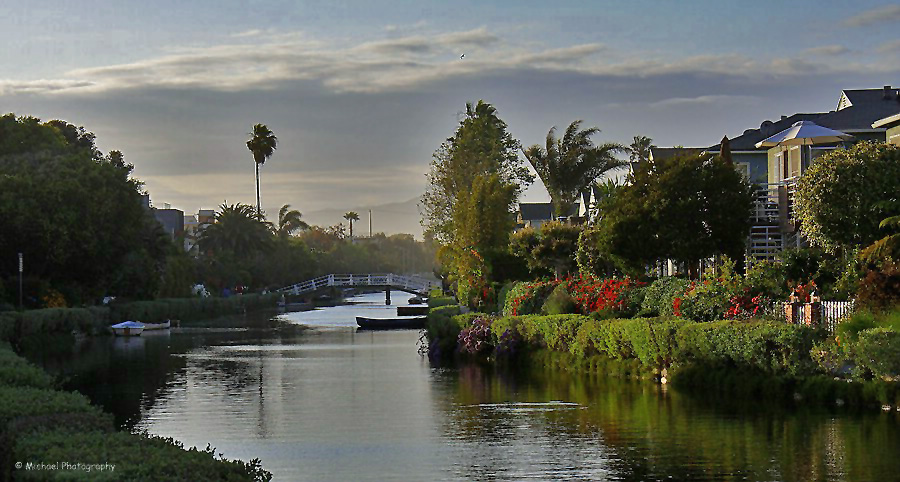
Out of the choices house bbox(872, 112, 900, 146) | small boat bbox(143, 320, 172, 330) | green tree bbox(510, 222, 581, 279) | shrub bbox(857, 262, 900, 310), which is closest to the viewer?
shrub bbox(857, 262, 900, 310)

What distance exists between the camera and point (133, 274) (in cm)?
8112

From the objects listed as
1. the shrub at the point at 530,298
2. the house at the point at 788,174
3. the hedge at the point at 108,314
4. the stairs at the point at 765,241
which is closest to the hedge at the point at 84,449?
the house at the point at 788,174

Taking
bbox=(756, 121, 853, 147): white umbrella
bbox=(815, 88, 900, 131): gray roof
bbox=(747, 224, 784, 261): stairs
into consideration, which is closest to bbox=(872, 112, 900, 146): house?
bbox=(756, 121, 853, 147): white umbrella

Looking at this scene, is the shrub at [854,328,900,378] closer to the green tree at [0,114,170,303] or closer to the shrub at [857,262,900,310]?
the shrub at [857,262,900,310]

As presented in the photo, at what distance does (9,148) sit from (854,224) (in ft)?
186

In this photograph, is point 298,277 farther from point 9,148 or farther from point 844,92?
point 844,92

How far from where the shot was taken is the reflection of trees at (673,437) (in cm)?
1958

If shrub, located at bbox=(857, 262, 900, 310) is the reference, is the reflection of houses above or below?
above

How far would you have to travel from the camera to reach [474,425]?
26.3 metres

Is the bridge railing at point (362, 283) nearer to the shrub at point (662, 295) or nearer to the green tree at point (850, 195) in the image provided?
the shrub at point (662, 295)

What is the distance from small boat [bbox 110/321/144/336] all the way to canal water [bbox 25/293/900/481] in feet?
84.1

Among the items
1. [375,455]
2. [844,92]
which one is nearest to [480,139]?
[844,92]

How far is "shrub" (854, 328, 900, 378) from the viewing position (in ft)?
80.9

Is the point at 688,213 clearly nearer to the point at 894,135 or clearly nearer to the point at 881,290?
the point at 894,135
